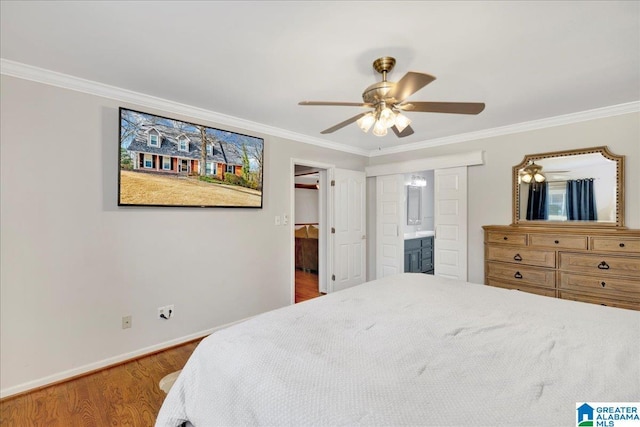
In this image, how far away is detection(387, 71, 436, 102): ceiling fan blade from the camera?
1.48 meters

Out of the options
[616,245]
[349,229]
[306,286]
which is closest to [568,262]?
[616,245]

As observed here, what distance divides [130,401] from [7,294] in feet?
3.69

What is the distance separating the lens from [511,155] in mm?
3420

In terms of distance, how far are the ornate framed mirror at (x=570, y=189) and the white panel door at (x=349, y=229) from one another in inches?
80.9

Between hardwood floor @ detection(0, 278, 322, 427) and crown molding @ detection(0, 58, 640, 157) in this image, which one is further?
crown molding @ detection(0, 58, 640, 157)

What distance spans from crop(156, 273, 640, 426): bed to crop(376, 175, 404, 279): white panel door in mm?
2695

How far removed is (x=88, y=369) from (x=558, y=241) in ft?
14.0

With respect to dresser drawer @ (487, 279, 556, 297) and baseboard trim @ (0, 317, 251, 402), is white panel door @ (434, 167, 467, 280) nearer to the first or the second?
dresser drawer @ (487, 279, 556, 297)

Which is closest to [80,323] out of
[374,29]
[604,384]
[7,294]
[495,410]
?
[7,294]

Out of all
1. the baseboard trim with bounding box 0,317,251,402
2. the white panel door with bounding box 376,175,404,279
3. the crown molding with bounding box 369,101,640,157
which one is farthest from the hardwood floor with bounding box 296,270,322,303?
the crown molding with bounding box 369,101,640,157

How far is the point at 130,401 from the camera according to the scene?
1966 mm

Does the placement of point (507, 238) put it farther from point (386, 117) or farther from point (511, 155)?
point (386, 117)

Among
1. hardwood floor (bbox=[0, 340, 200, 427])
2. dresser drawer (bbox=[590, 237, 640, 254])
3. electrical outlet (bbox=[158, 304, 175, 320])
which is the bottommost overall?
hardwood floor (bbox=[0, 340, 200, 427])

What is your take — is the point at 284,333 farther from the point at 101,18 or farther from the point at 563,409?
the point at 101,18
